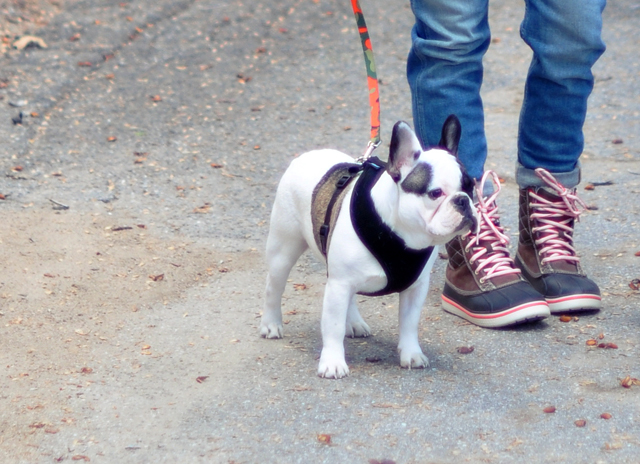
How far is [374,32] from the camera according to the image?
6.77m

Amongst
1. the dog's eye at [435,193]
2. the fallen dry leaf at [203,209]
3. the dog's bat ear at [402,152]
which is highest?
the dog's bat ear at [402,152]

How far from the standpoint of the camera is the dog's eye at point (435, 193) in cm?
205

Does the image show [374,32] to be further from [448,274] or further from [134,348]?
[134,348]

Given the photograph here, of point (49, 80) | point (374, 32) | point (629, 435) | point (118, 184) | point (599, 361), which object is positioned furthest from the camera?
point (374, 32)

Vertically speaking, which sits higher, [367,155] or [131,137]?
[367,155]

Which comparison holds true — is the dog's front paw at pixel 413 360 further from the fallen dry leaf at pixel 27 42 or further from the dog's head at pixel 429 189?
the fallen dry leaf at pixel 27 42

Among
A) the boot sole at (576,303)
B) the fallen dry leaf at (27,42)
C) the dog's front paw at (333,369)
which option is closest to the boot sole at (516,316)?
the boot sole at (576,303)

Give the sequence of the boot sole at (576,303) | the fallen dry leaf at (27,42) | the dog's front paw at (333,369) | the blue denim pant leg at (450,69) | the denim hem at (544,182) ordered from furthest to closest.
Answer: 1. the fallen dry leaf at (27,42)
2. the denim hem at (544,182)
3. the boot sole at (576,303)
4. the blue denim pant leg at (450,69)
5. the dog's front paw at (333,369)

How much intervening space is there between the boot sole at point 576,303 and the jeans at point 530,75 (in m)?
0.41

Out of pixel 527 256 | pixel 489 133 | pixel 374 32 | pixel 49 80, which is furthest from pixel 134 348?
pixel 374 32

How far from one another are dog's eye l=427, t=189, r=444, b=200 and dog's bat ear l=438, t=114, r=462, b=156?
169mm

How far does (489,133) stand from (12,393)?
333cm

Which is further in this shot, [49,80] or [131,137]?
[49,80]

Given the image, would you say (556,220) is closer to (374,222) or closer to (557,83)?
(557,83)
